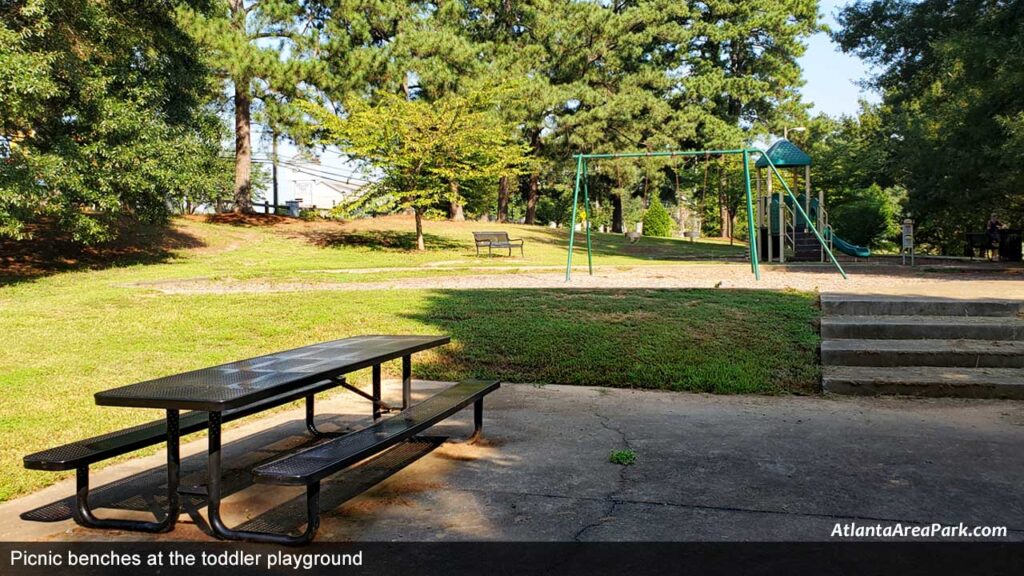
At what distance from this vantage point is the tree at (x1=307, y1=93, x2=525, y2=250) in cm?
2214

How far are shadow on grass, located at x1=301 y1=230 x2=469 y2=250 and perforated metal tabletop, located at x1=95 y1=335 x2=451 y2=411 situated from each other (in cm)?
2062

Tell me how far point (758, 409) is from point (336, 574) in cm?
379

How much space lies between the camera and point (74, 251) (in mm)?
19219

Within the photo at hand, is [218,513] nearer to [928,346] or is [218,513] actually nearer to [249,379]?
[249,379]

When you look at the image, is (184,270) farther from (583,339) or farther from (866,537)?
(866,537)

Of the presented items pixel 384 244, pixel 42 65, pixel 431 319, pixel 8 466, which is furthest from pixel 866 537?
pixel 384 244

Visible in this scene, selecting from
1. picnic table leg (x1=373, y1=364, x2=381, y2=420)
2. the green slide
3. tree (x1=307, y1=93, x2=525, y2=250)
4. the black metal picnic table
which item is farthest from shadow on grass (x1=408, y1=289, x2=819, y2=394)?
tree (x1=307, y1=93, x2=525, y2=250)

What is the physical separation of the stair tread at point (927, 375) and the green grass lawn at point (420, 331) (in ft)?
1.13

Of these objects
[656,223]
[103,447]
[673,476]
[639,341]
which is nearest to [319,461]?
[103,447]

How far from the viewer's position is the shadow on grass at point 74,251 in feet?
56.0

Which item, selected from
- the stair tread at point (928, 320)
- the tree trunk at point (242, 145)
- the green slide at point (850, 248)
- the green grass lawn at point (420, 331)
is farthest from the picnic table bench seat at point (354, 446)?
the tree trunk at point (242, 145)

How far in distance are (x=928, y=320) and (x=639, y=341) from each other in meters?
2.98

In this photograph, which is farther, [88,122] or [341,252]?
[341,252]

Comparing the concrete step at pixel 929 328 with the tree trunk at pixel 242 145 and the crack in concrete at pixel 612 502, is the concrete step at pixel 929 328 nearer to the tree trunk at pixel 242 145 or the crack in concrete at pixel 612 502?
the crack in concrete at pixel 612 502
